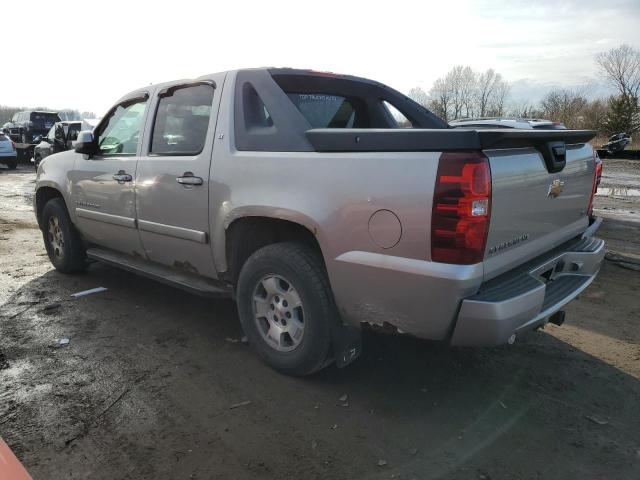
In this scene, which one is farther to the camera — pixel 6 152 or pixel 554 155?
pixel 6 152

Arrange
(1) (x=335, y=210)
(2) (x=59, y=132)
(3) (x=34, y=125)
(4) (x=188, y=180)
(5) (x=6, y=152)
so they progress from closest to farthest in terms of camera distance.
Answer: (1) (x=335, y=210), (4) (x=188, y=180), (2) (x=59, y=132), (5) (x=6, y=152), (3) (x=34, y=125)

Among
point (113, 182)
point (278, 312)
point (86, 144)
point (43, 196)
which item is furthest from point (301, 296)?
point (43, 196)

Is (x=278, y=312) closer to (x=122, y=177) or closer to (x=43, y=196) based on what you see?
(x=122, y=177)

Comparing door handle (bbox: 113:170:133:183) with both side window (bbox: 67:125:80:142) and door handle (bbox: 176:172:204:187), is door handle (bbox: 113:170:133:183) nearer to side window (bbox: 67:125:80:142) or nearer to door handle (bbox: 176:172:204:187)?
door handle (bbox: 176:172:204:187)

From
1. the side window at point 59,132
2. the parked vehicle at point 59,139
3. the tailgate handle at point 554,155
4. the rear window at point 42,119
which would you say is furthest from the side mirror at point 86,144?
the rear window at point 42,119

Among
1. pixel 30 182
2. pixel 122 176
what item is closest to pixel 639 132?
pixel 30 182

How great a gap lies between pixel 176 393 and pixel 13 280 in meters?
3.33

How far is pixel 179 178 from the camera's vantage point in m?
3.67

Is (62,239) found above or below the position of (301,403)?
above

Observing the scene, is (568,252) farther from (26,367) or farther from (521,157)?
(26,367)

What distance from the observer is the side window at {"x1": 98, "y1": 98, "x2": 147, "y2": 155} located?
4.36 metres

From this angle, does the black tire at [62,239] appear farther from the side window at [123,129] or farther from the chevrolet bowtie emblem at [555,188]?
the chevrolet bowtie emblem at [555,188]

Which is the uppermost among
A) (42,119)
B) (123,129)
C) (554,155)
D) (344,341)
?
(42,119)

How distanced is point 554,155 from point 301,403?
2.06 m
